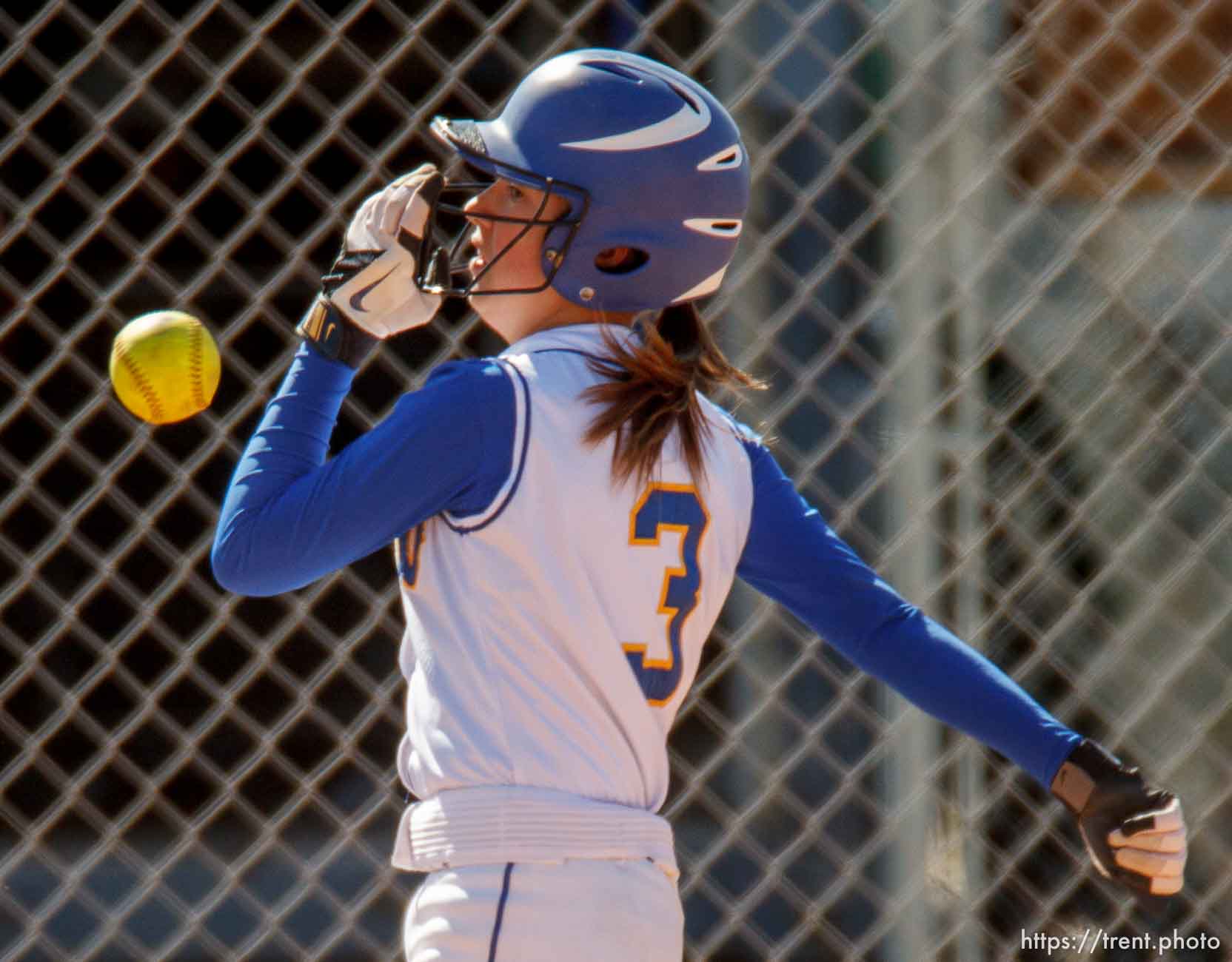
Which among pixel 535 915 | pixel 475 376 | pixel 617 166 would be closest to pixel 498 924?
pixel 535 915

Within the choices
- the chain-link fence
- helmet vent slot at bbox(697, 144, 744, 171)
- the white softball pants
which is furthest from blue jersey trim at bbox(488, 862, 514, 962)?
the chain-link fence

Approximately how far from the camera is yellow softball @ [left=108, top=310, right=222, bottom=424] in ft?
6.92

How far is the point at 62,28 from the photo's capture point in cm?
451

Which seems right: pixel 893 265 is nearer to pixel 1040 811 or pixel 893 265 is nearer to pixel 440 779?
pixel 1040 811

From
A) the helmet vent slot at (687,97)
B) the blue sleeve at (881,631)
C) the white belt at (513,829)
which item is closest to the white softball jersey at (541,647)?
the white belt at (513,829)

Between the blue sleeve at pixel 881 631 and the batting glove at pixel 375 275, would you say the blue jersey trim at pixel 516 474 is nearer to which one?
the batting glove at pixel 375 275

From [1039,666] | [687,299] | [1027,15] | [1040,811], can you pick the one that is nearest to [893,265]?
[1027,15]

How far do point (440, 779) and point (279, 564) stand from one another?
0.27 meters

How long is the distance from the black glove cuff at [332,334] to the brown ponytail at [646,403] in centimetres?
26

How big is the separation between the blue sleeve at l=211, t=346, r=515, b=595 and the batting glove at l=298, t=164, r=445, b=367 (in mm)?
110

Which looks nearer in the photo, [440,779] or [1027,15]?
[440,779]

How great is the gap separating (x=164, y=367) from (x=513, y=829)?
774 millimetres

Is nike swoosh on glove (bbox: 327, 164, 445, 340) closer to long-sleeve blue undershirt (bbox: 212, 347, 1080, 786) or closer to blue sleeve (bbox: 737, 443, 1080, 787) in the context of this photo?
long-sleeve blue undershirt (bbox: 212, 347, 1080, 786)

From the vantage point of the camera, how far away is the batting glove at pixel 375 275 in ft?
5.94
